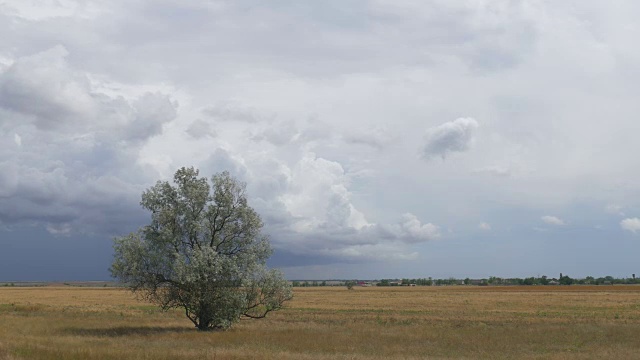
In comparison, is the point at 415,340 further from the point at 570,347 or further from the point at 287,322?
the point at 287,322

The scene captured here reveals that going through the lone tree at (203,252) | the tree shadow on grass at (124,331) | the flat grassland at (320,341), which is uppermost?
the lone tree at (203,252)

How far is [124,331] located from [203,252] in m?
7.88

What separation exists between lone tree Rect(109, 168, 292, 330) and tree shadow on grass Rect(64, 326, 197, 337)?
6.11ft

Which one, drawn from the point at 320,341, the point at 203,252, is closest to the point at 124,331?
the point at 203,252

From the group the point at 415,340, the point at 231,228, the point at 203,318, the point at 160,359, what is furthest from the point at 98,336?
the point at 415,340

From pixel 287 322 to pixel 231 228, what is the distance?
14.0m

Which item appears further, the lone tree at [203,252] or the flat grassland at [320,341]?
the lone tree at [203,252]

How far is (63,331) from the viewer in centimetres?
4294

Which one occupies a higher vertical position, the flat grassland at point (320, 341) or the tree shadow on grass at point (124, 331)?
the flat grassland at point (320, 341)

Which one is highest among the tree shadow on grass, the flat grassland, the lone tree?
the lone tree

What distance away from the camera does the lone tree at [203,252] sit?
147ft

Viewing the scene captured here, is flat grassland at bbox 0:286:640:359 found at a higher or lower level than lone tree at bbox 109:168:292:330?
lower

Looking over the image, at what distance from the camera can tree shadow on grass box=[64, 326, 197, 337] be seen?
41.0 m

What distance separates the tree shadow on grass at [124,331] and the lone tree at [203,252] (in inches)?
73.3
